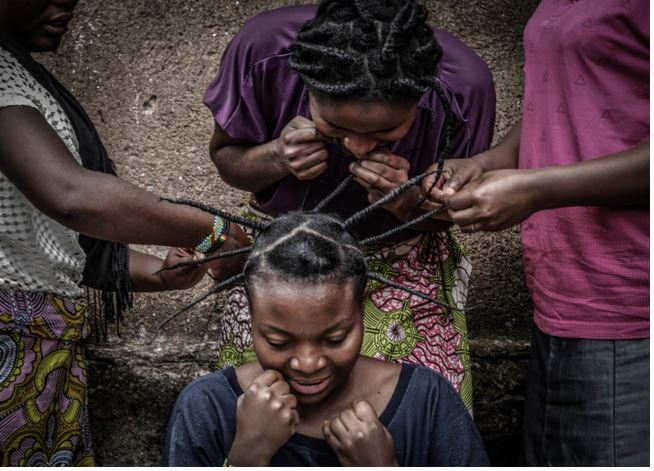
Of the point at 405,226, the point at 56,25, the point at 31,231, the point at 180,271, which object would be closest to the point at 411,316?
the point at 405,226

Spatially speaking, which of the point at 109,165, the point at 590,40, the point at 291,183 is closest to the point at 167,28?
the point at 109,165

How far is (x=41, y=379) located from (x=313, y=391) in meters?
0.85

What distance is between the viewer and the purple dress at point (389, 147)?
79.3 inches

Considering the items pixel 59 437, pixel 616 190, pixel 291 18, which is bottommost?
pixel 59 437

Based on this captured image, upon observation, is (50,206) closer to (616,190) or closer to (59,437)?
(59,437)

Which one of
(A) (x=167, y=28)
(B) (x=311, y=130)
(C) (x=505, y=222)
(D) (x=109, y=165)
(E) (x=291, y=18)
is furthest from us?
(A) (x=167, y=28)

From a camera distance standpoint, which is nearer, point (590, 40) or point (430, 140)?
point (590, 40)

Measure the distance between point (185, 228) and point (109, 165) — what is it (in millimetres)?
486

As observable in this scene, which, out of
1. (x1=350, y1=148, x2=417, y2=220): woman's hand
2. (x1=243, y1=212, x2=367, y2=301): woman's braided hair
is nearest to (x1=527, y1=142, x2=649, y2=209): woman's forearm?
(x1=350, y1=148, x2=417, y2=220): woman's hand

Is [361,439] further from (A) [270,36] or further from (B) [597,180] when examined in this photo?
(A) [270,36]

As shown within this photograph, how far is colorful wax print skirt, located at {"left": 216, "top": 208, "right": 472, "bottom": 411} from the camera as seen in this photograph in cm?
203

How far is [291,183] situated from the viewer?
6.82ft

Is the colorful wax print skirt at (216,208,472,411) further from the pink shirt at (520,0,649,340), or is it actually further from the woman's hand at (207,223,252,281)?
the pink shirt at (520,0,649,340)

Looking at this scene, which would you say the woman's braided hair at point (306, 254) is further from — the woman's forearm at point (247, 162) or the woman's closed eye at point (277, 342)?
the woman's forearm at point (247, 162)
